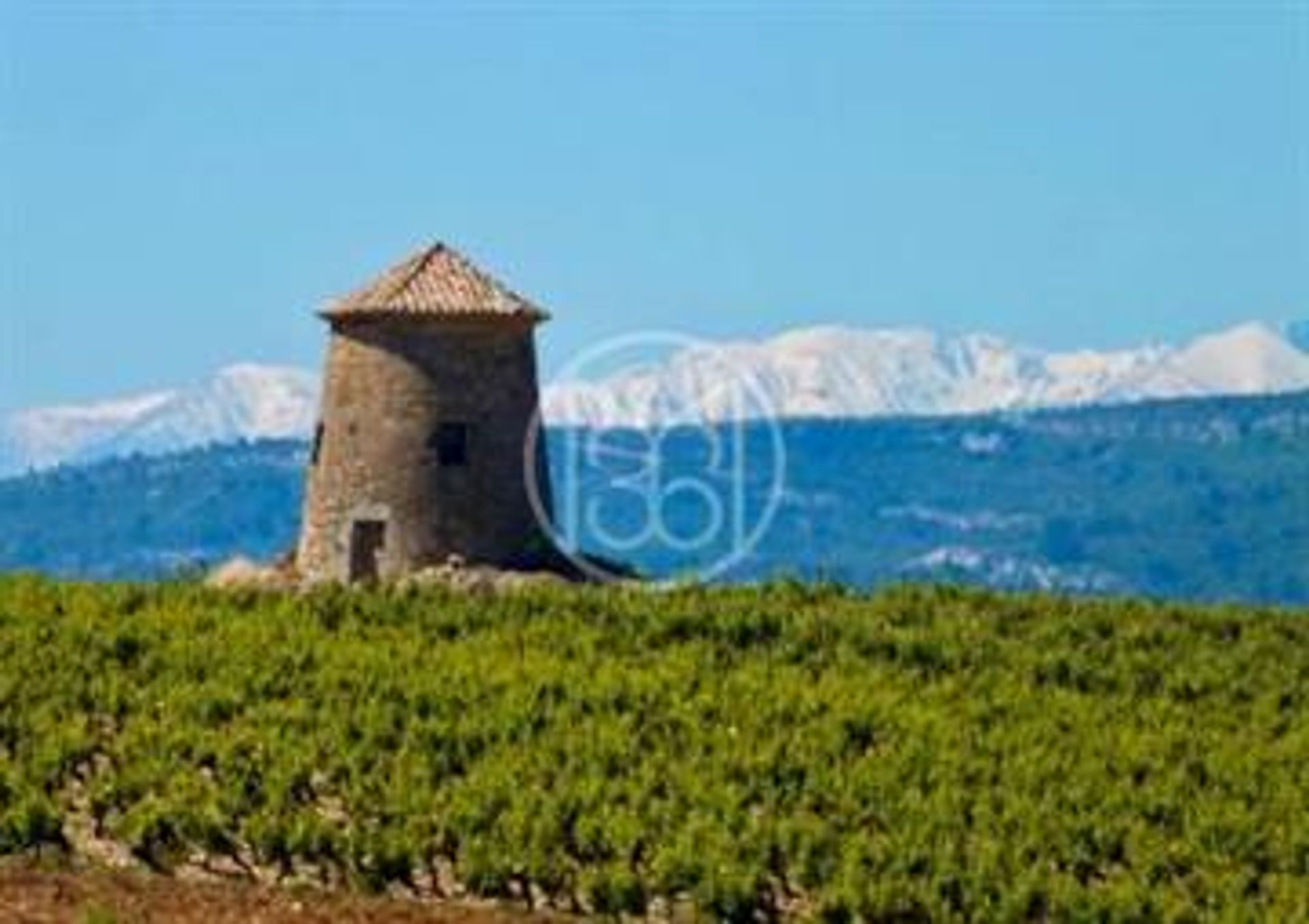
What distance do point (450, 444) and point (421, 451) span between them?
1.58 ft

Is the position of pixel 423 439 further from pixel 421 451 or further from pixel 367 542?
pixel 367 542

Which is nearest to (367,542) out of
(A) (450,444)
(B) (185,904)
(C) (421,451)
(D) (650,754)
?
(C) (421,451)

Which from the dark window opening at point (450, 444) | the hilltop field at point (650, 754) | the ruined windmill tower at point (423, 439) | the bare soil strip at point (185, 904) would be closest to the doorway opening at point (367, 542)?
the ruined windmill tower at point (423, 439)

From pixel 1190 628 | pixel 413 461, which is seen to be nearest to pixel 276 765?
pixel 1190 628

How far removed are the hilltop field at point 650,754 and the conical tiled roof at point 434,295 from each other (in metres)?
10.8

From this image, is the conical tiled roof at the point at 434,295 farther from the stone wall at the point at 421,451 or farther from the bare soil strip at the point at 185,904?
the bare soil strip at the point at 185,904

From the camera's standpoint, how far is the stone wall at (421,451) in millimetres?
52156

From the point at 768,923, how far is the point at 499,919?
8.36 ft

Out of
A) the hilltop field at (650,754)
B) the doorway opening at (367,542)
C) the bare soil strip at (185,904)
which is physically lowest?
the bare soil strip at (185,904)

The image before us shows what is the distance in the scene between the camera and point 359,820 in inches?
1182

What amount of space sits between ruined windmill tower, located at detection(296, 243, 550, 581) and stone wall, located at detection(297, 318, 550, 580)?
0.02 meters

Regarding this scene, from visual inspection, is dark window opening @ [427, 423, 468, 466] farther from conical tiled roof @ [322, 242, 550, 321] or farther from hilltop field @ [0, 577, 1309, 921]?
hilltop field @ [0, 577, 1309, 921]

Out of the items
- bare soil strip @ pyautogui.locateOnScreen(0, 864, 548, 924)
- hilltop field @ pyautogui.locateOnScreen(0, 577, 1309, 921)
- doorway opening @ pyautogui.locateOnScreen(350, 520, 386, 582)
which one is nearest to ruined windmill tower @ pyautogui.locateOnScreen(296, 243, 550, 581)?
doorway opening @ pyautogui.locateOnScreen(350, 520, 386, 582)

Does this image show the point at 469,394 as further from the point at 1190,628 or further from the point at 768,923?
the point at 768,923
